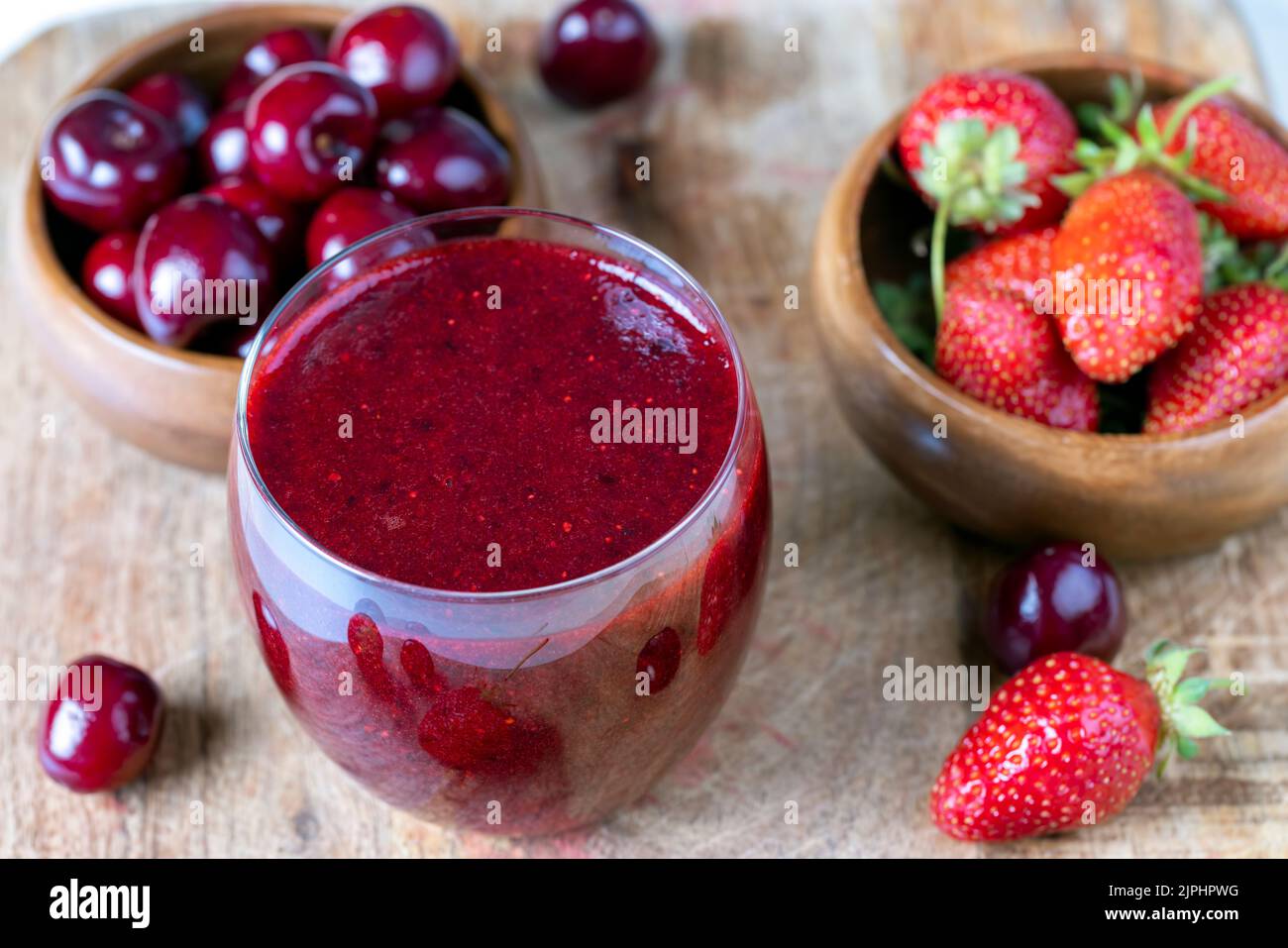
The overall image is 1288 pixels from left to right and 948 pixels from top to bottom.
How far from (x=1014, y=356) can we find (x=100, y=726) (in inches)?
33.8

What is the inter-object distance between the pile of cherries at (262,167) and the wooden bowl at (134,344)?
3cm

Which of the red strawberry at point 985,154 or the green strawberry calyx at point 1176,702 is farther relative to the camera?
the red strawberry at point 985,154

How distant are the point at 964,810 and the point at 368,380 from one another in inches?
23.3

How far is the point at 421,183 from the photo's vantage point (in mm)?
1470

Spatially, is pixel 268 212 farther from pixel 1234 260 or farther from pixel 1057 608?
pixel 1234 260

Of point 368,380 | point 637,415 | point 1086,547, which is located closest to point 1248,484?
point 1086,547

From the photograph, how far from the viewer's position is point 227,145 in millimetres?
1525

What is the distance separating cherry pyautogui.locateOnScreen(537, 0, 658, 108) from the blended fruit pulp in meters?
0.64

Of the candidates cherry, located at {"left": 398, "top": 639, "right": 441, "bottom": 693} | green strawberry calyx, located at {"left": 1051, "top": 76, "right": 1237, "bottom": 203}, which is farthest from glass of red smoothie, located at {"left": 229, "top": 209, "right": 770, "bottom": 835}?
green strawberry calyx, located at {"left": 1051, "top": 76, "right": 1237, "bottom": 203}

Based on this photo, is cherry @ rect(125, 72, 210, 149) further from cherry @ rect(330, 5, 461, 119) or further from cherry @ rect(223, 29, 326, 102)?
cherry @ rect(330, 5, 461, 119)

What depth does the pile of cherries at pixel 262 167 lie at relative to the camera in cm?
141

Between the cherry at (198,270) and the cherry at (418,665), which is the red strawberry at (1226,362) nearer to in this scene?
the cherry at (418,665)

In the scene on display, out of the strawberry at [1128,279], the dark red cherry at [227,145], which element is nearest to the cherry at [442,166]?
the dark red cherry at [227,145]
